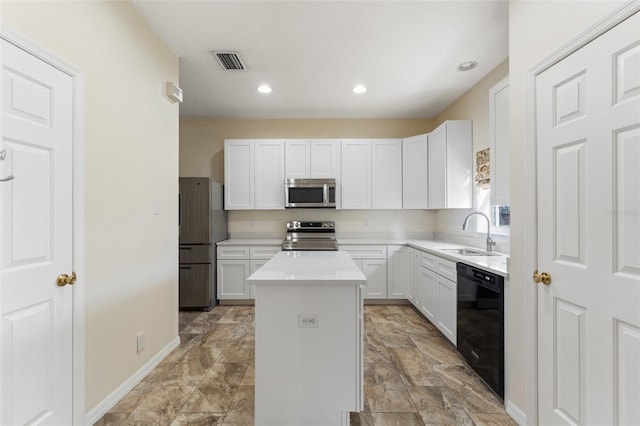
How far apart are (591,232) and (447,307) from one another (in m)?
1.66

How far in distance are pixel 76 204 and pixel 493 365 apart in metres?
2.79

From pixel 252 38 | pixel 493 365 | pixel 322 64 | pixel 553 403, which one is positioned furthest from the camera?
pixel 322 64

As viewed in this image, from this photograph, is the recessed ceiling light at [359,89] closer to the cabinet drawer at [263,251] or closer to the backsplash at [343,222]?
the backsplash at [343,222]

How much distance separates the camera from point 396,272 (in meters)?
4.02

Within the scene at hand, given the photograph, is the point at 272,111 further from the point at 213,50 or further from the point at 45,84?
the point at 45,84

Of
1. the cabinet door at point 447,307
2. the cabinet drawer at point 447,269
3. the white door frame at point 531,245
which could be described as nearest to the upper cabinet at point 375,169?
the cabinet drawer at point 447,269

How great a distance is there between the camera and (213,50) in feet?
8.57

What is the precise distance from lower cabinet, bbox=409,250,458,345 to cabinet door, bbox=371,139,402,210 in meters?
0.93

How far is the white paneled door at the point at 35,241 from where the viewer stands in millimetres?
1266

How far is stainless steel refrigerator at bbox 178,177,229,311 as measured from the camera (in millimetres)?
3787

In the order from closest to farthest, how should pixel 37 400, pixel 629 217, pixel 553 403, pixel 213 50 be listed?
1. pixel 629 217
2. pixel 37 400
3. pixel 553 403
4. pixel 213 50

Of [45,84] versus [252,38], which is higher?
[252,38]

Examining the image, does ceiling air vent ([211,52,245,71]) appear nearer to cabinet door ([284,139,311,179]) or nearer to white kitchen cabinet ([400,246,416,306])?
cabinet door ([284,139,311,179])

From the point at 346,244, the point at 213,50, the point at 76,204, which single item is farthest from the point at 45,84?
the point at 346,244
